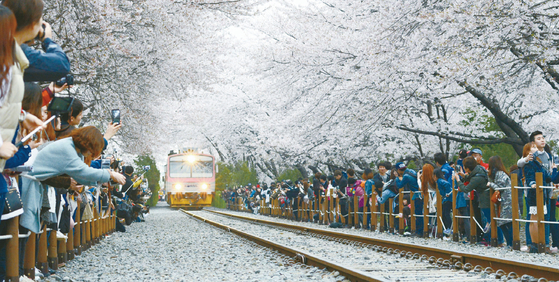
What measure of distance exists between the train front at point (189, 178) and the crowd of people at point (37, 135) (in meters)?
24.9

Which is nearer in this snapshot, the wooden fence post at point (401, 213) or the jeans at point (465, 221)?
the jeans at point (465, 221)

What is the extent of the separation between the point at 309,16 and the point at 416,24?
327 inches

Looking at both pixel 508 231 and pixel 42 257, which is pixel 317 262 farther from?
pixel 508 231

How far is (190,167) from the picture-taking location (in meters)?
31.6

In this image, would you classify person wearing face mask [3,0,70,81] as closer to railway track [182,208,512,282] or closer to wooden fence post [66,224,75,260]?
railway track [182,208,512,282]

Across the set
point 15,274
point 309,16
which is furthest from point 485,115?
point 15,274

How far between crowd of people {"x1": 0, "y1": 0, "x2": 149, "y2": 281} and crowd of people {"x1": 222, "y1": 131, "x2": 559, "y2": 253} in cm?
548

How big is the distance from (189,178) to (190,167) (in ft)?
1.89

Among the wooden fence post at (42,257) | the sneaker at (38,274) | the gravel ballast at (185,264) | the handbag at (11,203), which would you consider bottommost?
the gravel ballast at (185,264)

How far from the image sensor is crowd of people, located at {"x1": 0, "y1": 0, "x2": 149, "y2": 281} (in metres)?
2.64

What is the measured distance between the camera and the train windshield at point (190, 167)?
3152 cm

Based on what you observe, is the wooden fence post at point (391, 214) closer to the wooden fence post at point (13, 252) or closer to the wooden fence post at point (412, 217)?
the wooden fence post at point (412, 217)

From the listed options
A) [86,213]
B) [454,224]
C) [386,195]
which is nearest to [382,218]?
[386,195]

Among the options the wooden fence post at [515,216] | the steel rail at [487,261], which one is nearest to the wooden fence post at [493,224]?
the wooden fence post at [515,216]
